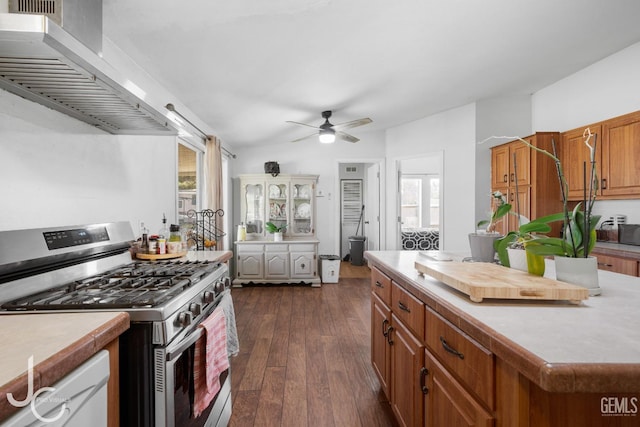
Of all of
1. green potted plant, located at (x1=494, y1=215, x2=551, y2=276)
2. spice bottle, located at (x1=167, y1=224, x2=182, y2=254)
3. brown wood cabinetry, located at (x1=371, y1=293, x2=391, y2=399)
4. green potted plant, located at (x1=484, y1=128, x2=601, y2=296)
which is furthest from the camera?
spice bottle, located at (x1=167, y1=224, x2=182, y2=254)

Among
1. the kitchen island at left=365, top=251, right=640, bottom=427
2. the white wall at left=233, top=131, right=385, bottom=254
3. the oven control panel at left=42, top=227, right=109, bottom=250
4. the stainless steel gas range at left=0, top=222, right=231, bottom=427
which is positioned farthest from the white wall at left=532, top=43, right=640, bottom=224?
the oven control panel at left=42, top=227, right=109, bottom=250

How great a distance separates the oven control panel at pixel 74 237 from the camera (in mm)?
1260

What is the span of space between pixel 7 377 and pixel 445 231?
4637 mm

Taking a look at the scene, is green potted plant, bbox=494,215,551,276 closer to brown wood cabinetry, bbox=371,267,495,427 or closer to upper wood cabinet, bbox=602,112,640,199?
brown wood cabinetry, bbox=371,267,495,427

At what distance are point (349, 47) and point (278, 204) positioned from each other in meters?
3.07

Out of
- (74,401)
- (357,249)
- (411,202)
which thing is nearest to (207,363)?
(74,401)

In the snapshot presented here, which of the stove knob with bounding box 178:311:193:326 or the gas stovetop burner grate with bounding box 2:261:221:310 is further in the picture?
the stove knob with bounding box 178:311:193:326

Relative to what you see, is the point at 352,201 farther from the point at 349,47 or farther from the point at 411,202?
the point at 349,47

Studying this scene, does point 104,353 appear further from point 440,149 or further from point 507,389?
point 440,149

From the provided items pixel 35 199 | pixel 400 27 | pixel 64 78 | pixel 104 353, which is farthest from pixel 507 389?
pixel 400 27

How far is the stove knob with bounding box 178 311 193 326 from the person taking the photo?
1.09 metres

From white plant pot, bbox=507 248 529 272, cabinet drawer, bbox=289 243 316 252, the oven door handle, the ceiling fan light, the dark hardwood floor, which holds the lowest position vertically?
the dark hardwood floor

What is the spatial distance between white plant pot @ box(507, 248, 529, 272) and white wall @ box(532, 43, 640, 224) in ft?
8.85

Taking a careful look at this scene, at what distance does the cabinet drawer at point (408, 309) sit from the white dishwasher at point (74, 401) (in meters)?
1.09
